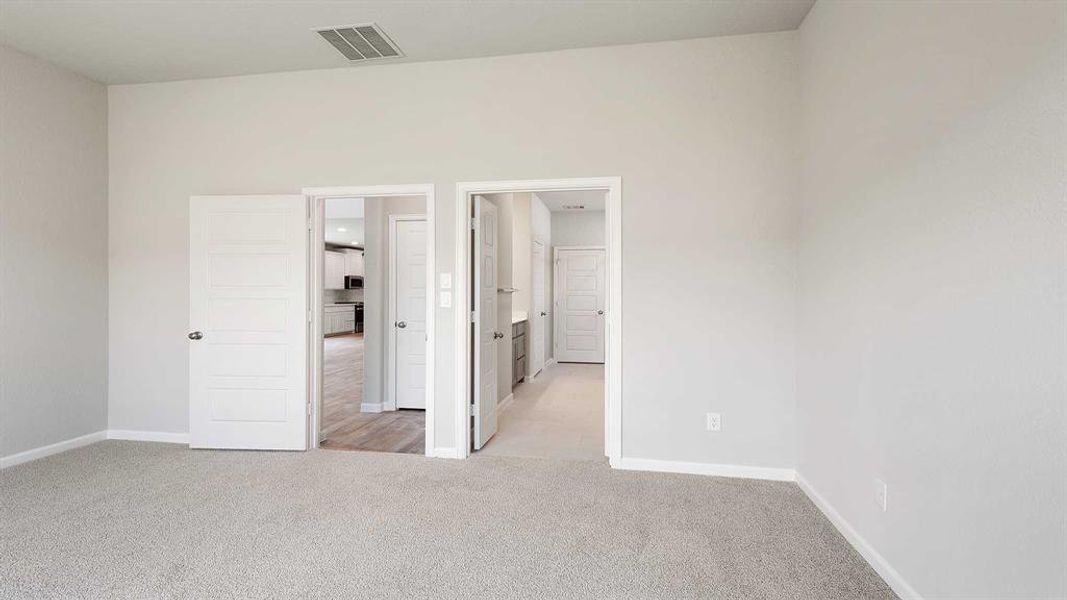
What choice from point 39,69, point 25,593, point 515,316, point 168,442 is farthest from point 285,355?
point 515,316

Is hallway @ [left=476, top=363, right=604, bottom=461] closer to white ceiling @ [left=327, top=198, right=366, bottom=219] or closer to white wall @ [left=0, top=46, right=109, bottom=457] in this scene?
white wall @ [left=0, top=46, right=109, bottom=457]

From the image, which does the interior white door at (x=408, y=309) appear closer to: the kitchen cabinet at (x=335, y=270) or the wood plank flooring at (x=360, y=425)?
the wood plank flooring at (x=360, y=425)

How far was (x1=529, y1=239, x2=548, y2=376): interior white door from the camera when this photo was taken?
710 cm

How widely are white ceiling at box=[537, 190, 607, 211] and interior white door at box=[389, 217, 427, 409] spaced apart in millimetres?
2823

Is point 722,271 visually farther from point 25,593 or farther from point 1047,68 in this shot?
point 25,593

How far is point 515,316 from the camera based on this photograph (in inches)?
250

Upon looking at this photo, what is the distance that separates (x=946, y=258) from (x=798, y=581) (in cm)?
138

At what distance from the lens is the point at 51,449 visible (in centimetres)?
362

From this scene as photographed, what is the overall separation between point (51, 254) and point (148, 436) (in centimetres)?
154

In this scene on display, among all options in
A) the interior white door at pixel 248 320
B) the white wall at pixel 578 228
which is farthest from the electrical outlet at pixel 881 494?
the white wall at pixel 578 228

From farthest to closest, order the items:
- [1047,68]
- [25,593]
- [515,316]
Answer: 1. [515,316]
2. [25,593]
3. [1047,68]

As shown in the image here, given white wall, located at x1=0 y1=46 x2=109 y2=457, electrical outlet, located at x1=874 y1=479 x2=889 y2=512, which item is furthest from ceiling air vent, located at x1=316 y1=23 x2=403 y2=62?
electrical outlet, located at x1=874 y1=479 x2=889 y2=512

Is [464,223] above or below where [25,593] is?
above

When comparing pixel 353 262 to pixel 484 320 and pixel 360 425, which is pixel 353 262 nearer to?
pixel 360 425
